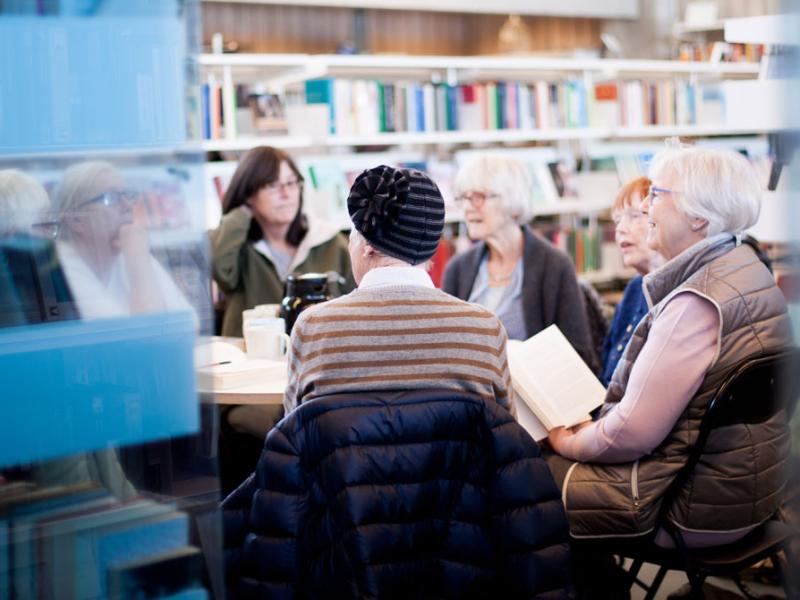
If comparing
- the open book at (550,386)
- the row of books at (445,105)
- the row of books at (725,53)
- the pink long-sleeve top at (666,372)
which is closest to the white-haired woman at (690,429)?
the pink long-sleeve top at (666,372)

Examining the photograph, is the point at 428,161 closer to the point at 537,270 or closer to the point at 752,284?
the point at 537,270

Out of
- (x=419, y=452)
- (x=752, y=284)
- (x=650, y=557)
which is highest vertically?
(x=752, y=284)

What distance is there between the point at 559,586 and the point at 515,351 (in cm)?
82

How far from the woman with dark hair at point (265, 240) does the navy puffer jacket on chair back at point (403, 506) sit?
2095mm

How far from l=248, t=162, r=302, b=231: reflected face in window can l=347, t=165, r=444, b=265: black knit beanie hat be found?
1.87 metres

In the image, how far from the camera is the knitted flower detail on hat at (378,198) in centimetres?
212

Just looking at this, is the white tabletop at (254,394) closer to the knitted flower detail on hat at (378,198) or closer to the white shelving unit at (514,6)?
the knitted flower detail on hat at (378,198)

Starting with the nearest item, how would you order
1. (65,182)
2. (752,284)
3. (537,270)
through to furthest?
(65,182) < (752,284) < (537,270)

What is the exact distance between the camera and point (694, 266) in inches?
97.4

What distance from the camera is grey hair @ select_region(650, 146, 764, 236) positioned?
253 cm

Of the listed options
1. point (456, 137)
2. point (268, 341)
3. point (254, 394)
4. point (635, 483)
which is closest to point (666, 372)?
point (635, 483)

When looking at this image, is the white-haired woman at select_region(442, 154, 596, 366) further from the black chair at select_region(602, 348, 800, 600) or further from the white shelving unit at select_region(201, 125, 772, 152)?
the white shelving unit at select_region(201, 125, 772, 152)

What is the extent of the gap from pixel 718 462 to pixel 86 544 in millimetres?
1411

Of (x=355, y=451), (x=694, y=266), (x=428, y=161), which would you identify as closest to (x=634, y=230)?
(x=694, y=266)
